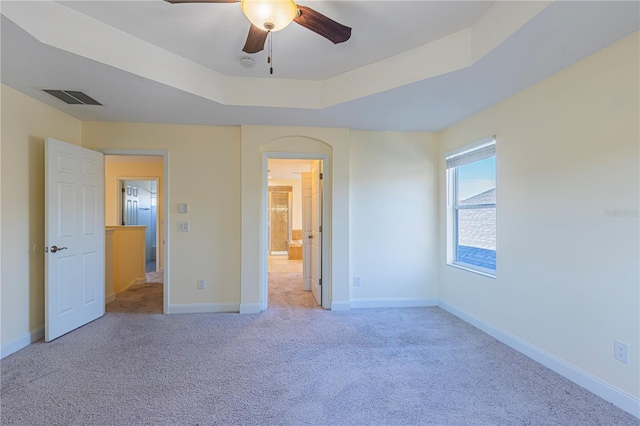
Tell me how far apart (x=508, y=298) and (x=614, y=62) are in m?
2.07

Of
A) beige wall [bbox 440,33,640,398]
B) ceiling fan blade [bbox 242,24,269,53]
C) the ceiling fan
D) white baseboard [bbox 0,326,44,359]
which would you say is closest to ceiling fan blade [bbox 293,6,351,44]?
the ceiling fan

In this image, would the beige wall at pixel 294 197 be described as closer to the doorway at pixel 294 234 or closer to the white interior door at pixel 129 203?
the doorway at pixel 294 234

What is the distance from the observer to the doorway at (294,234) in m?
4.48

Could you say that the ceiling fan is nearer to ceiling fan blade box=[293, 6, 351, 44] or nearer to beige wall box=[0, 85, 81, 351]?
ceiling fan blade box=[293, 6, 351, 44]

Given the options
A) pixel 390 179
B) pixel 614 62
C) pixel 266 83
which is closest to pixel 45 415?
pixel 266 83

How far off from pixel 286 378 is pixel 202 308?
6.71ft

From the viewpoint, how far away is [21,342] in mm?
2936

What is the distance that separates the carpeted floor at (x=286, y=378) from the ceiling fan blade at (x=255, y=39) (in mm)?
2402

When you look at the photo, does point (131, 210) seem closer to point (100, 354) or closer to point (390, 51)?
point (100, 354)

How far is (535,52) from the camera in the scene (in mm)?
2184

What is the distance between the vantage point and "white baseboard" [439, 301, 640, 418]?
201cm

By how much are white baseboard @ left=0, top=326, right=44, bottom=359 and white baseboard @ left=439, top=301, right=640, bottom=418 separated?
4568 millimetres

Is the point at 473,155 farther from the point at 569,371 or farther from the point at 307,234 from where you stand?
the point at 307,234

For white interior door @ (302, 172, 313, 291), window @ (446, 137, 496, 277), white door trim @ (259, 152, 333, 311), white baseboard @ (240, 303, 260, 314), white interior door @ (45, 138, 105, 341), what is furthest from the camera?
white interior door @ (302, 172, 313, 291)
